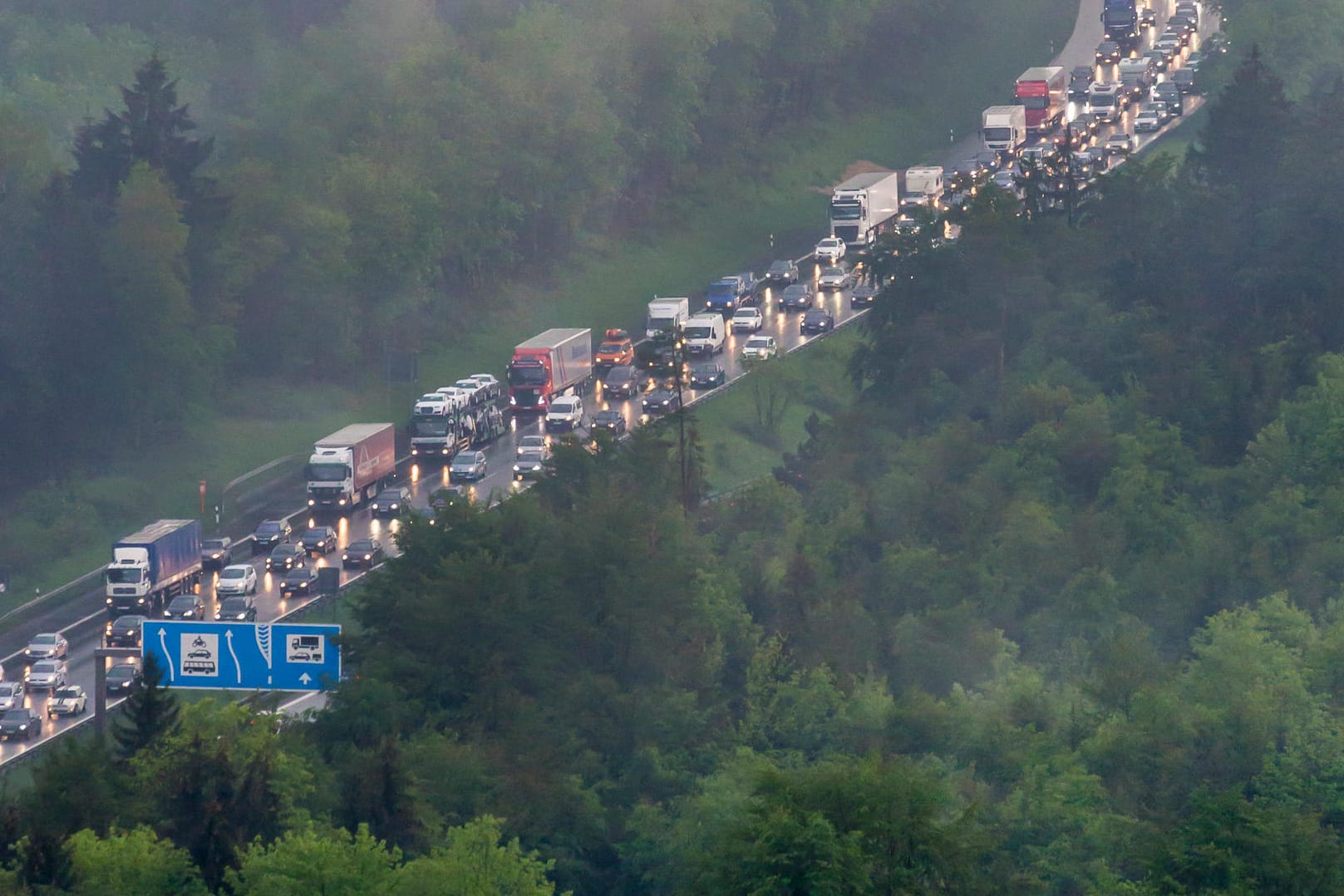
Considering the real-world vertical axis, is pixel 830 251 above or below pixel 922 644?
above

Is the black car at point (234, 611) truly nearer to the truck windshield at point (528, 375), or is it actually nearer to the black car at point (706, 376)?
the truck windshield at point (528, 375)

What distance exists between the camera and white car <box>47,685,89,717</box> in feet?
253

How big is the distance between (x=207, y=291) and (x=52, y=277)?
8.83 meters

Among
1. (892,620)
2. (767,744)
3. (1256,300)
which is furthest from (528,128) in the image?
(767,744)

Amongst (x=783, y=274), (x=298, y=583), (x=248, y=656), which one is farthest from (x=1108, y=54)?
(x=248, y=656)

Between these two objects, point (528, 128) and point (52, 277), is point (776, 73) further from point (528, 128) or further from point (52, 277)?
point (52, 277)

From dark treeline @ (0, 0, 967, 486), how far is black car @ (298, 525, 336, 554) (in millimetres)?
16836

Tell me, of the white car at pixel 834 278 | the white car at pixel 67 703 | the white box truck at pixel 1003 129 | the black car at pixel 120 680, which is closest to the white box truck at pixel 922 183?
the white box truck at pixel 1003 129

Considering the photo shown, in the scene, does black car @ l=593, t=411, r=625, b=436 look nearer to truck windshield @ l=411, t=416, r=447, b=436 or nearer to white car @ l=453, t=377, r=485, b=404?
white car @ l=453, t=377, r=485, b=404

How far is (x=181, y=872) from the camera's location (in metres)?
48.7

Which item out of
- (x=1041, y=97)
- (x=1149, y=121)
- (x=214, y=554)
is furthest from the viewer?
(x=1041, y=97)

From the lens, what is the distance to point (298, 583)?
87000 mm

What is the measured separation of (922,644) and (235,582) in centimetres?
2690

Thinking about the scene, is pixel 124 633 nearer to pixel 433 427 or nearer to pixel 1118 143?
pixel 433 427
